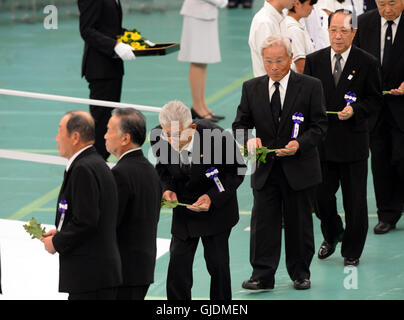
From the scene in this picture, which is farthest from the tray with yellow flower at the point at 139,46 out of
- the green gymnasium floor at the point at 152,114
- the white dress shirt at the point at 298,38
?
the white dress shirt at the point at 298,38

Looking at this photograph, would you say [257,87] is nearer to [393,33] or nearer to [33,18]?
[393,33]

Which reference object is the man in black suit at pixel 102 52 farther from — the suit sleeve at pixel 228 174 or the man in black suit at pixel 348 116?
the suit sleeve at pixel 228 174

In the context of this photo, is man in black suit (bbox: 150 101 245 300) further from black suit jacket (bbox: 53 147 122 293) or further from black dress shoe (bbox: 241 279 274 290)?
black suit jacket (bbox: 53 147 122 293)

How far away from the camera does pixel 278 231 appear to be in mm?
7664

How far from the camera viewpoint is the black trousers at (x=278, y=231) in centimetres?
757

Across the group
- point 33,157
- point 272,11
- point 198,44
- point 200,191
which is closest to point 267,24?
point 272,11

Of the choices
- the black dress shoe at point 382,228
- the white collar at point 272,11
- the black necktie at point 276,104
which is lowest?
the black dress shoe at point 382,228

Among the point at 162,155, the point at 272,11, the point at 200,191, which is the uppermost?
the point at 272,11

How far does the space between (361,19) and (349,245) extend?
228cm

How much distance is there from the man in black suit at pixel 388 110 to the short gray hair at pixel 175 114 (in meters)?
3.04

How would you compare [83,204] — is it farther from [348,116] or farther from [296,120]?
[348,116]

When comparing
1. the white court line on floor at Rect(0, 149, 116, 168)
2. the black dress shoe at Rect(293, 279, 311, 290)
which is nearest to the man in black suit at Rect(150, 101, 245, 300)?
Answer: the black dress shoe at Rect(293, 279, 311, 290)

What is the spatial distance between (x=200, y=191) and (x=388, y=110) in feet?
9.84

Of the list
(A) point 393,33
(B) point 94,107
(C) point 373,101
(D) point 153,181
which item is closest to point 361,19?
(A) point 393,33
